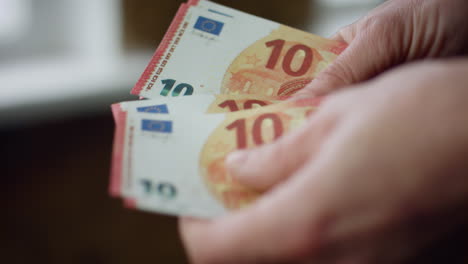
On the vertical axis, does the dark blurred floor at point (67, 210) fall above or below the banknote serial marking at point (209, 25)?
below

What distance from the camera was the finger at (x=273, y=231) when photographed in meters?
0.44

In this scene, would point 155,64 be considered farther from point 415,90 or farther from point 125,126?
point 415,90

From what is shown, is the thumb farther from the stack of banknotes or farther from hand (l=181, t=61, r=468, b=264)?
hand (l=181, t=61, r=468, b=264)

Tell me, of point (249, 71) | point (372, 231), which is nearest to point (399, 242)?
point (372, 231)

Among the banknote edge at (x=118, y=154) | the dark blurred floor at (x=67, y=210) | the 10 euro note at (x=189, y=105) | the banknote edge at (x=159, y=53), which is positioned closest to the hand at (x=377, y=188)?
the banknote edge at (x=118, y=154)

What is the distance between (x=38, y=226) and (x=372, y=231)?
1024mm

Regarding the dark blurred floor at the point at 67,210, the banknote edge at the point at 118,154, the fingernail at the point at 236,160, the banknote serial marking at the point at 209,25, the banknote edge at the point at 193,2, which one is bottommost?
the dark blurred floor at the point at 67,210

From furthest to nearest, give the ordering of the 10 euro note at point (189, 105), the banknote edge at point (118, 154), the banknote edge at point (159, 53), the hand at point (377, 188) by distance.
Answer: the banknote edge at point (159, 53), the 10 euro note at point (189, 105), the banknote edge at point (118, 154), the hand at point (377, 188)

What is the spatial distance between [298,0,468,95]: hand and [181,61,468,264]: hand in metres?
0.31

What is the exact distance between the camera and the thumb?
745 millimetres

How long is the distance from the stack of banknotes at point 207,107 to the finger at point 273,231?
67mm

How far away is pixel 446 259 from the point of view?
558 millimetres

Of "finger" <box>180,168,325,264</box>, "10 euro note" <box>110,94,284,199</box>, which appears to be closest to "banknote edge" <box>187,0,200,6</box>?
"10 euro note" <box>110,94,284,199</box>

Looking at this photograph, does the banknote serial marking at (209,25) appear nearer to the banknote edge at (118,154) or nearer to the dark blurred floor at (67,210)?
the banknote edge at (118,154)
